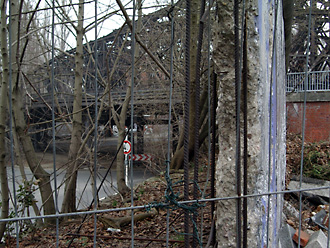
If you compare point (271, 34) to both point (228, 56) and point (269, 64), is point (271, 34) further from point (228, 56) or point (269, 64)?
point (228, 56)

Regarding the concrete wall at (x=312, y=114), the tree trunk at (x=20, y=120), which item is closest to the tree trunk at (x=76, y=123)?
the tree trunk at (x=20, y=120)

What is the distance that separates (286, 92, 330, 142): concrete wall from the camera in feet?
33.2

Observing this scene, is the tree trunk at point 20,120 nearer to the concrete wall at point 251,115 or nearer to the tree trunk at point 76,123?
the tree trunk at point 76,123

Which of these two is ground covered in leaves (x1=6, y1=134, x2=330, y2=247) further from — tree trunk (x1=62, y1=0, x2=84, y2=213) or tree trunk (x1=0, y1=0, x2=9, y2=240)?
tree trunk (x1=0, y1=0, x2=9, y2=240)

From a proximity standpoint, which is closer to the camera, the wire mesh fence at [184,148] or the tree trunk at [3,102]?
the wire mesh fence at [184,148]

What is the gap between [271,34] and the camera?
2305mm

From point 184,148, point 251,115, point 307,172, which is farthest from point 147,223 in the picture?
point 307,172

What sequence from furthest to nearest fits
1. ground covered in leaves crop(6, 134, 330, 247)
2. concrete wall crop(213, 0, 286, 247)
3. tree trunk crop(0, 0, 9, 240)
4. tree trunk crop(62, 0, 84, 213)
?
tree trunk crop(62, 0, 84, 213) → tree trunk crop(0, 0, 9, 240) → ground covered in leaves crop(6, 134, 330, 247) → concrete wall crop(213, 0, 286, 247)

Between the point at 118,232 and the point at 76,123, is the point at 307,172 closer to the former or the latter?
the point at 118,232

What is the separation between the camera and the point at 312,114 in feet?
35.0

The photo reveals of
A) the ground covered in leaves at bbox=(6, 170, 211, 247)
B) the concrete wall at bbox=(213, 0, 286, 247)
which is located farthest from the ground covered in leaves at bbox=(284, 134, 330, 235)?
the concrete wall at bbox=(213, 0, 286, 247)

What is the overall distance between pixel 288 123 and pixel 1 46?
8.71 metres

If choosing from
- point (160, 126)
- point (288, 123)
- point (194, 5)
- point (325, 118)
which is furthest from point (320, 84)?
point (194, 5)

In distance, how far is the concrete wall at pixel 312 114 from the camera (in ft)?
33.2
